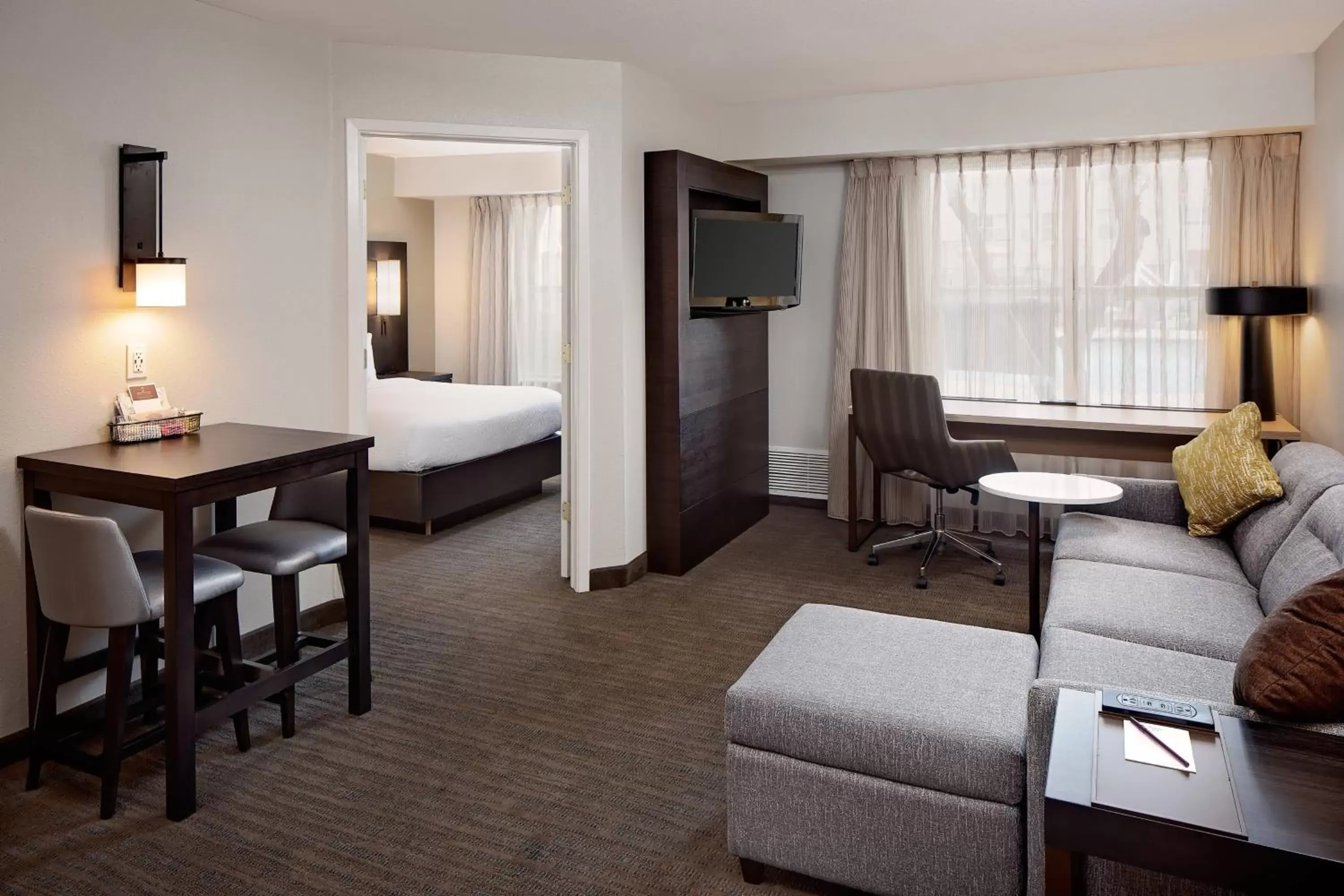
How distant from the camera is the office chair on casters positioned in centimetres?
473

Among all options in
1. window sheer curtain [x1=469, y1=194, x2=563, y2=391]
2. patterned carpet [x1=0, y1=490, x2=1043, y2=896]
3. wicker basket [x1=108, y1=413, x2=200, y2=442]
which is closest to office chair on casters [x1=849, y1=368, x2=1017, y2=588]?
patterned carpet [x1=0, y1=490, x2=1043, y2=896]

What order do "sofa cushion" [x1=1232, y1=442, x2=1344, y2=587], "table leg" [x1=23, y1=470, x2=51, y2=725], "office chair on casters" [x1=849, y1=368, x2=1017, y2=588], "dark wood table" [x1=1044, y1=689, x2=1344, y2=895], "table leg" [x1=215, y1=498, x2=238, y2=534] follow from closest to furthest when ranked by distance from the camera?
"dark wood table" [x1=1044, y1=689, x2=1344, y2=895] → "table leg" [x1=23, y1=470, x2=51, y2=725] → "sofa cushion" [x1=1232, y1=442, x2=1344, y2=587] → "table leg" [x1=215, y1=498, x2=238, y2=534] → "office chair on casters" [x1=849, y1=368, x2=1017, y2=588]

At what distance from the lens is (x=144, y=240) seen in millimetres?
3156

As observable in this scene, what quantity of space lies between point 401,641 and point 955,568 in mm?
2713

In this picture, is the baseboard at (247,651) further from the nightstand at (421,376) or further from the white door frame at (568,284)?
the nightstand at (421,376)

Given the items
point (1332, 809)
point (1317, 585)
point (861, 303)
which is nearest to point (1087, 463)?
point (861, 303)

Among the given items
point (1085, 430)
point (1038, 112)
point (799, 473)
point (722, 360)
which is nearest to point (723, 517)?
point (722, 360)

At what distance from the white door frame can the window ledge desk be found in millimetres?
1514

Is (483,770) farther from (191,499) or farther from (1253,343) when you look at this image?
(1253,343)

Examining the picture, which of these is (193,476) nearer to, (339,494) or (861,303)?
(339,494)

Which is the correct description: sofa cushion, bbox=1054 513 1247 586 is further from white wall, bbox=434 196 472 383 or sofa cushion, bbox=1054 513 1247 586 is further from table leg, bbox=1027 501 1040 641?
white wall, bbox=434 196 472 383

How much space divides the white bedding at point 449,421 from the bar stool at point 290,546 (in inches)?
59.6

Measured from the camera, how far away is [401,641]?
3934 mm

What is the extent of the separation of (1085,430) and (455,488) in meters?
3.37
